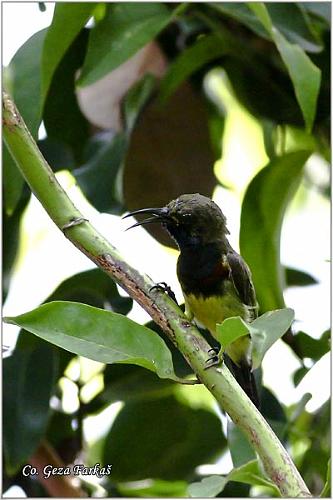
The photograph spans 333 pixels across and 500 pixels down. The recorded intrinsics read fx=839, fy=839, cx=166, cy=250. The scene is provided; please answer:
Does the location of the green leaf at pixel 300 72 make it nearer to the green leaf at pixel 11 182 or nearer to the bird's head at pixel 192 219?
the bird's head at pixel 192 219

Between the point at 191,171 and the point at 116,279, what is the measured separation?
53cm

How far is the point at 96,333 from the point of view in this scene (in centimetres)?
67

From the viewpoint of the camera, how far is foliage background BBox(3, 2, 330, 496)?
1048mm

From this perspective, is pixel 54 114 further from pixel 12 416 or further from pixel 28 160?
pixel 28 160

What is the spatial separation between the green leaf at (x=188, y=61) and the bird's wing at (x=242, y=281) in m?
0.25

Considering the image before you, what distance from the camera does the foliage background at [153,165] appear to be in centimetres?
105

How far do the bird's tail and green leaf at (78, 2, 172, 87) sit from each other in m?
0.42

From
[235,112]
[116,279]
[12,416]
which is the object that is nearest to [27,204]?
[12,416]

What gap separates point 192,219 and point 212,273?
0.11 m

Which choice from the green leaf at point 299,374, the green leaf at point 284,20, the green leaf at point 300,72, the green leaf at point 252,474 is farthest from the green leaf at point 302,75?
the green leaf at point 252,474

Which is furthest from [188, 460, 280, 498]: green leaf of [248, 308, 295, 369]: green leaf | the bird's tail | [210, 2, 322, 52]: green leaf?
[210, 2, 322, 52]: green leaf

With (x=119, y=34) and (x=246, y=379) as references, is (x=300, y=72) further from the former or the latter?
(x=246, y=379)

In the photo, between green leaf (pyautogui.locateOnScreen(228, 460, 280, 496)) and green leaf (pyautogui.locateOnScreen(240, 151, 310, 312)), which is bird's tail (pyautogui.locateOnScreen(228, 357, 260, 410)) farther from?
green leaf (pyautogui.locateOnScreen(228, 460, 280, 496))

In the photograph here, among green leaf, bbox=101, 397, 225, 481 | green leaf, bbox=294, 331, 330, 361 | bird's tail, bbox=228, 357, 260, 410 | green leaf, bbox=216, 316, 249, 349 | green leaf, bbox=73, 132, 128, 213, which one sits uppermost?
green leaf, bbox=73, 132, 128, 213
